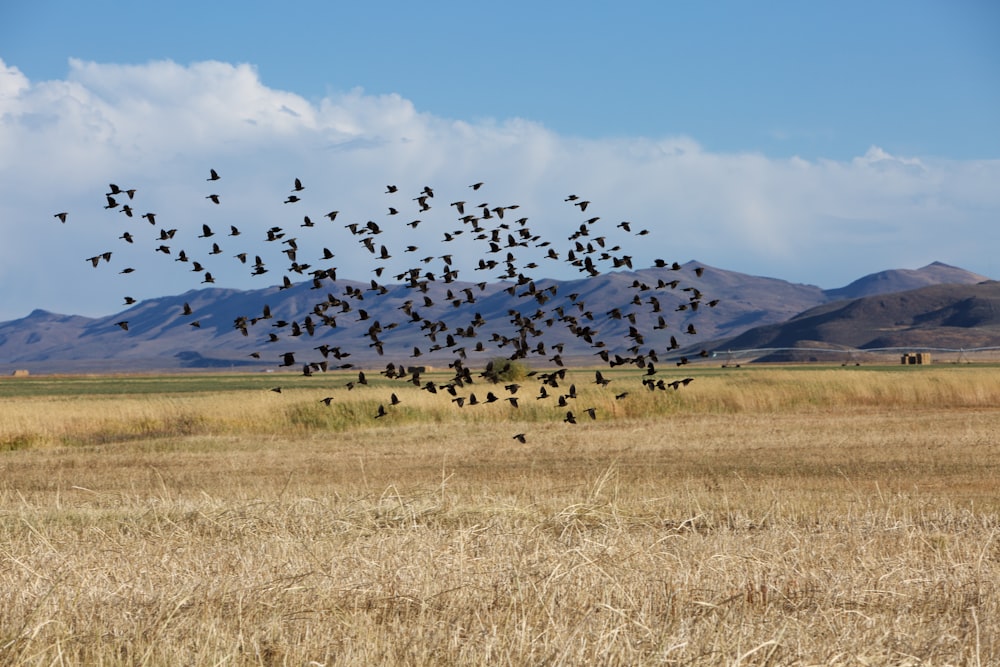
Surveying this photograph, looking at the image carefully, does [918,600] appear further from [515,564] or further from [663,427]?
[663,427]

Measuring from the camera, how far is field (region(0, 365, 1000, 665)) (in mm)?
7656

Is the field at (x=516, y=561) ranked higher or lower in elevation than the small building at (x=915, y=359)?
higher

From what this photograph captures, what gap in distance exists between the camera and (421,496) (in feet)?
51.1

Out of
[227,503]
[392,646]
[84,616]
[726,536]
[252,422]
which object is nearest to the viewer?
[392,646]

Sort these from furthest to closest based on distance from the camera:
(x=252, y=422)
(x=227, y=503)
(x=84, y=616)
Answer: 1. (x=252, y=422)
2. (x=227, y=503)
3. (x=84, y=616)

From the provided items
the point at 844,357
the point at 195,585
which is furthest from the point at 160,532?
the point at 844,357

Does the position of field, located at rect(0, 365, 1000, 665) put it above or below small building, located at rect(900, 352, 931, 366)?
above

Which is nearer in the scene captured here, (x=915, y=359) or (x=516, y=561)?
(x=516, y=561)

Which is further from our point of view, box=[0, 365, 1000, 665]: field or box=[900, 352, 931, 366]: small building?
box=[900, 352, 931, 366]: small building

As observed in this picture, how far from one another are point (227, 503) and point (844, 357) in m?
160

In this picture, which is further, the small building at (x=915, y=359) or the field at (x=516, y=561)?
the small building at (x=915, y=359)

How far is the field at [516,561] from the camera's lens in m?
7.66

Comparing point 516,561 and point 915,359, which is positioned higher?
point 516,561

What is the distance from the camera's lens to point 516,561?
33.8ft
